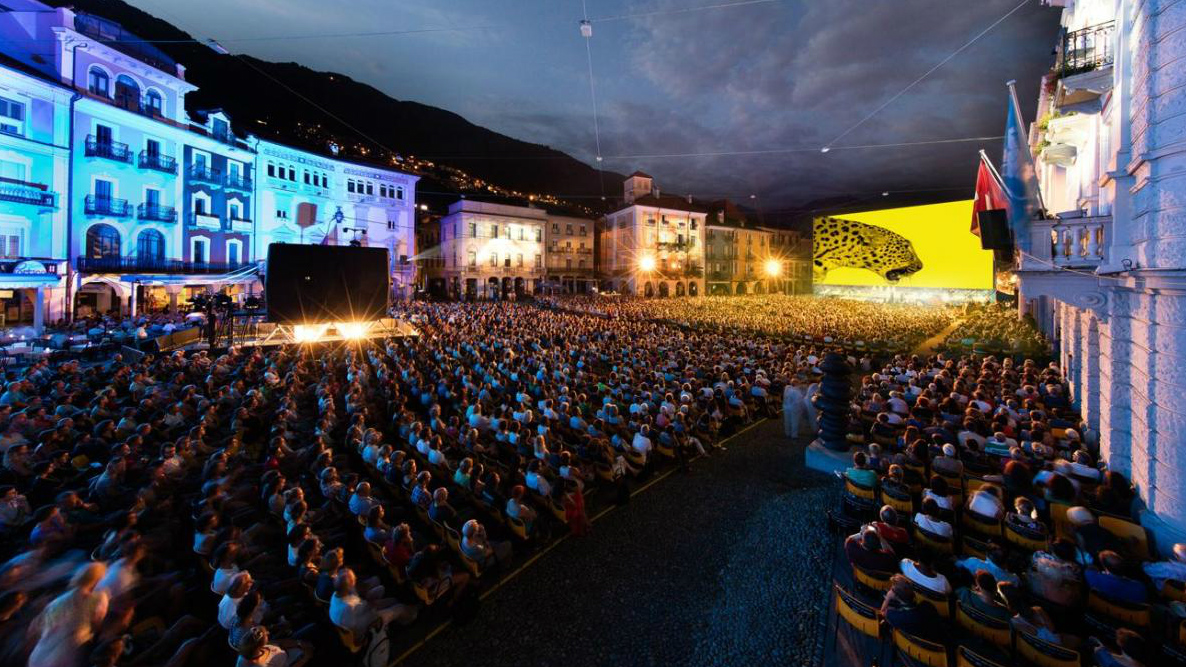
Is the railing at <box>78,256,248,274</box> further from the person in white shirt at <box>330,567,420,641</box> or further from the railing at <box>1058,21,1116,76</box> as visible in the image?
the railing at <box>1058,21,1116,76</box>

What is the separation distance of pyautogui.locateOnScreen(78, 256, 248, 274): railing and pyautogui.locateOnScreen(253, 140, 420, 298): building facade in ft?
14.2

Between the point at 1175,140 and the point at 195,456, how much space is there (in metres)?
14.0

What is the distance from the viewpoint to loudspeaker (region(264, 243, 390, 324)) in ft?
70.9

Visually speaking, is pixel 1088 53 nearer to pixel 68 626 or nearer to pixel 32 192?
pixel 68 626

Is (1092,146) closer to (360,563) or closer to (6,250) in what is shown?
(360,563)

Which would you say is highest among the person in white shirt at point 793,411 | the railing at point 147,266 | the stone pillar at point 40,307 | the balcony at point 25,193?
the balcony at point 25,193

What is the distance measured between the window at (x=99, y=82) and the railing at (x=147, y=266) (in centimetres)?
885

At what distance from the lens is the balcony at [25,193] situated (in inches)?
842

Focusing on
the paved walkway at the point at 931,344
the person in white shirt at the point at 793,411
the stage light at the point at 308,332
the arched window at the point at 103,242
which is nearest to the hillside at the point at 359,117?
the arched window at the point at 103,242

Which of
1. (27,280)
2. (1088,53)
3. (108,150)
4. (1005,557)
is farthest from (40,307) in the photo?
(1088,53)

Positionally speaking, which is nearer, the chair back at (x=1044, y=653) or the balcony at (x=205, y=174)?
the chair back at (x=1044, y=653)

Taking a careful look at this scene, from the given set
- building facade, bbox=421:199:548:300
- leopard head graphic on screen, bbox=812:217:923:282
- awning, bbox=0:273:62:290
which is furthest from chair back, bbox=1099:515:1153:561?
building facade, bbox=421:199:548:300

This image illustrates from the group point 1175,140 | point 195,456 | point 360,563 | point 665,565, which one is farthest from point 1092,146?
point 195,456

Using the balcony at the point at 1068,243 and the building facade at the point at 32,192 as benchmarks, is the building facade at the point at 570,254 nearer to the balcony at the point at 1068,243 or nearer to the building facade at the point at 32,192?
the building facade at the point at 32,192
